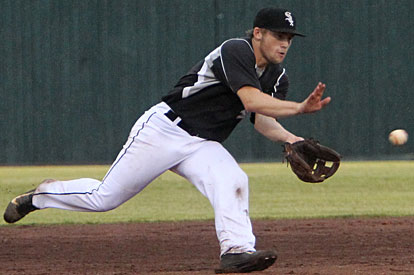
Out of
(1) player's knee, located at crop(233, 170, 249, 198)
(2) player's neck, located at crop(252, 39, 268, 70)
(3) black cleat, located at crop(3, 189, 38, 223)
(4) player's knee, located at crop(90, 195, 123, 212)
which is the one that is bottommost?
(3) black cleat, located at crop(3, 189, 38, 223)

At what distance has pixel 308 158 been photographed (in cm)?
491

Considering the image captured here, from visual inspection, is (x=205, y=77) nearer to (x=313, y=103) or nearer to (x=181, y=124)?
(x=181, y=124)

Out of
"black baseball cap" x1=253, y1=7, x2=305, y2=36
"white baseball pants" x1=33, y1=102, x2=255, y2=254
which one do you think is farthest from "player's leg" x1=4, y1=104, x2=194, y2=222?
"black baseball cap" x1=253, y1=7, x2=305, y2=36

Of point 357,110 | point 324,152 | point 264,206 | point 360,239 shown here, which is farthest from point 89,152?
point 324,152

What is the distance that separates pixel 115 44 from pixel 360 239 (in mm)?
8489

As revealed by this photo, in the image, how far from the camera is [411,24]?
14.7 meters

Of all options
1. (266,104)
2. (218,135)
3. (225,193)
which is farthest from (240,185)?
(266,104)

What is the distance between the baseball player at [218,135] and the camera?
4504 mm

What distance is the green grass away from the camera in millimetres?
8727

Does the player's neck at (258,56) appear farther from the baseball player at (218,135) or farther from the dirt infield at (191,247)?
the dirt infield at (191,247)

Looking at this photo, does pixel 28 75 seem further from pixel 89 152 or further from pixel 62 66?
pixel 89 152

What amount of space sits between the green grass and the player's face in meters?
4.02

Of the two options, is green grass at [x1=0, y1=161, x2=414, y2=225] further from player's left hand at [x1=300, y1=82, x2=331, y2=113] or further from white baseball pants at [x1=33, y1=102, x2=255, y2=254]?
player's left hand at [x1=300, y1=82, x2=331, y2=113]

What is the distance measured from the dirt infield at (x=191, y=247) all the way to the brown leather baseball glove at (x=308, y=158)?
52 cm
